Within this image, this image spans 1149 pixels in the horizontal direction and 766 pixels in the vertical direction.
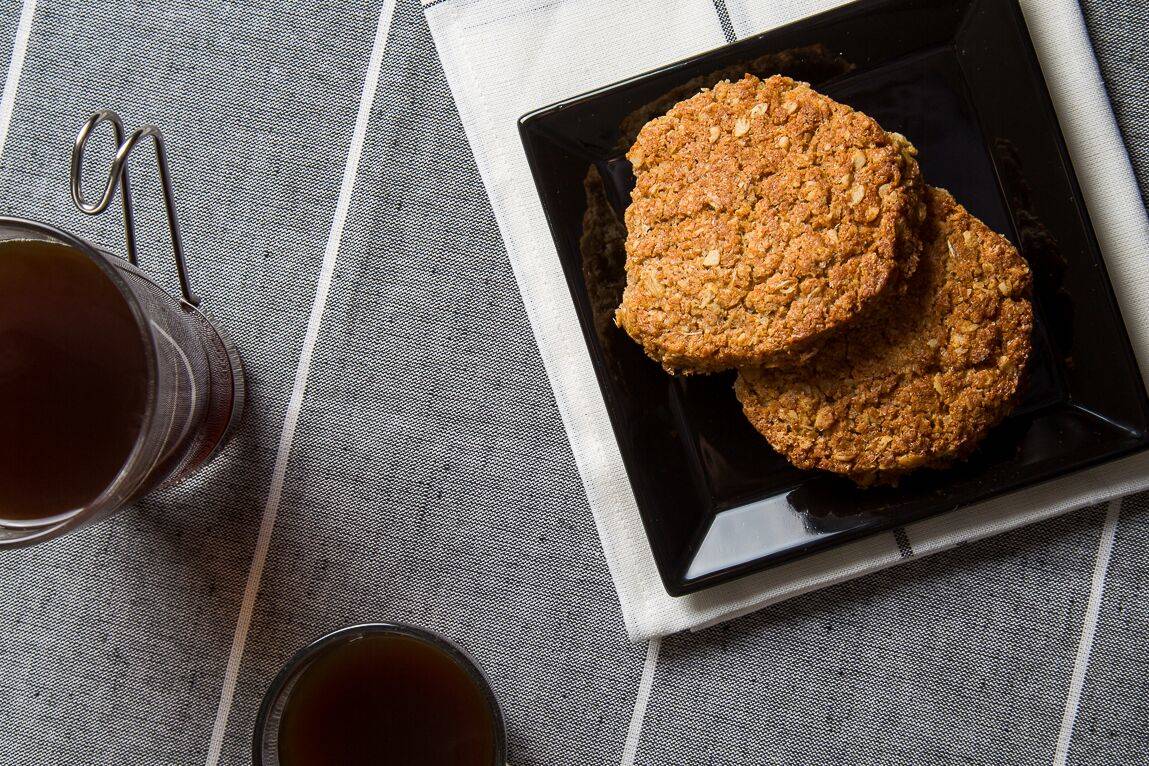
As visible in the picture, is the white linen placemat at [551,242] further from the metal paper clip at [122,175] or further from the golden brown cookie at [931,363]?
the metal paper clip at [122,175]

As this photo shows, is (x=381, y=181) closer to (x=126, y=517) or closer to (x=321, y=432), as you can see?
(x=321, y=432)

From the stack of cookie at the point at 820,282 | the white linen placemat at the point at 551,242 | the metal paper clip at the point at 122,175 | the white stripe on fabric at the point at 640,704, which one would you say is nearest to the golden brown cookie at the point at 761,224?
the stack of cookie at the point at 820,282

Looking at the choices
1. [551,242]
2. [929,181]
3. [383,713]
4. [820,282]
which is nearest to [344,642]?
[383,713]

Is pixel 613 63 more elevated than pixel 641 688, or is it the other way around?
pixel 613 63

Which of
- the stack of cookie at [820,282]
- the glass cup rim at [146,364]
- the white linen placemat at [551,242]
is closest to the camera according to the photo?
the glass cup rim at [146,364]

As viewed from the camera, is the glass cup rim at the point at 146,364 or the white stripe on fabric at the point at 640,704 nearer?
the glass cup rim at the point at 146,364

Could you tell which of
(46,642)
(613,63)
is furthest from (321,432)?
(613,63)

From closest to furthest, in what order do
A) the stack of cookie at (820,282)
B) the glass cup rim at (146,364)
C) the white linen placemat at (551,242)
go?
the glass cup rim at (146,364), the stack of cookie at (820,282), the white linen placemat at (551,242)

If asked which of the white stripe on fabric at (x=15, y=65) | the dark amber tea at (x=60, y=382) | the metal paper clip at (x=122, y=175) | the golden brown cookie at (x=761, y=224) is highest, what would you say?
the white stripe on fabric at (x=15, y=65)
